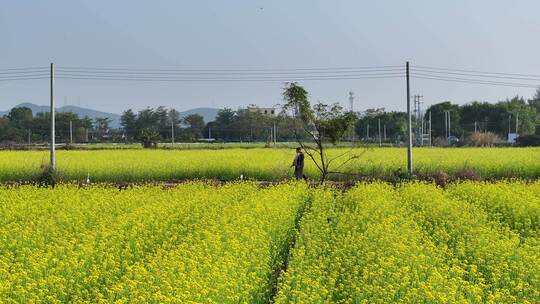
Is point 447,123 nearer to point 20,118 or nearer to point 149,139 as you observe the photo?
point 149,139

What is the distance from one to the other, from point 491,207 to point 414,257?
25.5 ft

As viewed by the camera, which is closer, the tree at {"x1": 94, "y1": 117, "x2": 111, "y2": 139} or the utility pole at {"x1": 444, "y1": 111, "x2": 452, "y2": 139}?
the utility pole at {"x1": 444, "y1": 111, "x2": 452, "y2": 139}

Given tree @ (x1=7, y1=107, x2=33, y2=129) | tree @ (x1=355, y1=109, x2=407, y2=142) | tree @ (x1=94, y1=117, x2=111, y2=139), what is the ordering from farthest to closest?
tree @ (x1=94, y1=117, x2=111, y2=139) < tree @ (x1=355, y1=109, x2=407, y2=142) < tree @ (x1=7, y1=107, x2=33, y2=129)

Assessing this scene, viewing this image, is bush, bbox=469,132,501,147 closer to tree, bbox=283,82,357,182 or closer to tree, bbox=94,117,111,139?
tree, bbox=283,82,357,182

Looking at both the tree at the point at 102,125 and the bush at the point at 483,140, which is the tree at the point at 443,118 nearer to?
the bush at the point at 483,140

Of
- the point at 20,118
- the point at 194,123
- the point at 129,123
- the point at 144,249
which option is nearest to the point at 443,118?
the point at 194,123

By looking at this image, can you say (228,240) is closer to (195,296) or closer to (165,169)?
(195,296)

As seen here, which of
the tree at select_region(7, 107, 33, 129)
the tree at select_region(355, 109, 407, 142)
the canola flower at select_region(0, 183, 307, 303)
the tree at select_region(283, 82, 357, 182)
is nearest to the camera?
the canola flower at select_region(0, 183, 307, 303)

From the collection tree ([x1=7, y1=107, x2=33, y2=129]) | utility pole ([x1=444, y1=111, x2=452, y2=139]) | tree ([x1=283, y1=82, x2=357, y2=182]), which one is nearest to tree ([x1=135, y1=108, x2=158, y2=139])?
tree ([x1=7, y1=107, x2=33, y2=129])

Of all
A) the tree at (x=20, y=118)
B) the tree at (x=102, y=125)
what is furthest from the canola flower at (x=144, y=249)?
the tree at (x=102, y=125)

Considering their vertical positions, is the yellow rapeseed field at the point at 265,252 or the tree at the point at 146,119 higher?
the tree at the point at 146,119

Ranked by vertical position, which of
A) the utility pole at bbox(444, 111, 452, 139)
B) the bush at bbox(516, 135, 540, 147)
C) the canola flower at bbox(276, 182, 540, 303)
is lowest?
the canola flower at bbox(276, 182, 540, 303)

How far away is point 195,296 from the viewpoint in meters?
6.61

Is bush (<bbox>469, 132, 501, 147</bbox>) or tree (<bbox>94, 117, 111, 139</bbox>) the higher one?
tree (<bbox>94, 117, 111, 139</bbox>)
